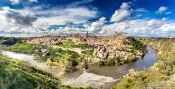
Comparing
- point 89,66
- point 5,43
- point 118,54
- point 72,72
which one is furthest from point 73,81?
point 5,43

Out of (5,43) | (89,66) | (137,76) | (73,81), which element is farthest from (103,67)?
(5,43)

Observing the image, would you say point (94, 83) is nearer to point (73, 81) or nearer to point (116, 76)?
point (73, 81)

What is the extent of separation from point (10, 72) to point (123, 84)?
2254 cm

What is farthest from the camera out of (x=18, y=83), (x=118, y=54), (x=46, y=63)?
(x=118, y=54)

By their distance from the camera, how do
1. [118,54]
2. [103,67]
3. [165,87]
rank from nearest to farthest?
1. [165,87]
2. [103,67]
3. [118,54]

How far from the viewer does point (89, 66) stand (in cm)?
7762

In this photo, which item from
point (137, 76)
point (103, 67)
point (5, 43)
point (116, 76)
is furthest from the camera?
point (5, 43)

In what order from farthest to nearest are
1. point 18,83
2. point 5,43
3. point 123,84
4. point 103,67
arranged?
point 5,43 < point 103,67 < point 123,84 < point 18,83

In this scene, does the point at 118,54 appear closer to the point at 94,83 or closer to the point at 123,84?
the point at 94,83

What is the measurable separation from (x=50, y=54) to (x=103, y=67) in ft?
88.8

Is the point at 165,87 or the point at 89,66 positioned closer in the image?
the point at 165,87

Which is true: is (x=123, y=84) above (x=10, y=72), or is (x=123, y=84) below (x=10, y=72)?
below

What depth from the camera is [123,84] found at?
1764 inches

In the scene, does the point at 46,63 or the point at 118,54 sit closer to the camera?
the point at 46,63
